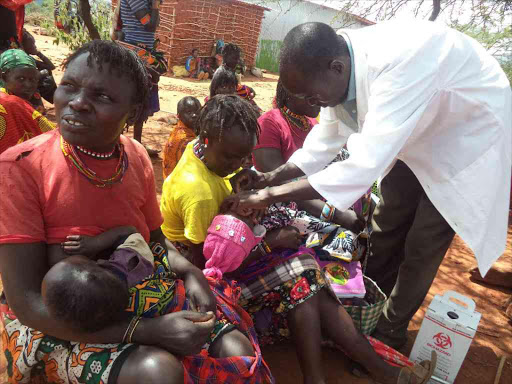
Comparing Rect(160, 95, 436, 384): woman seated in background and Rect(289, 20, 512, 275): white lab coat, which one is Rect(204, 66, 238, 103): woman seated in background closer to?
Rect(160, 95, 436, 384): woman seated in background

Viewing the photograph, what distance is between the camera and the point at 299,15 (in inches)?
862

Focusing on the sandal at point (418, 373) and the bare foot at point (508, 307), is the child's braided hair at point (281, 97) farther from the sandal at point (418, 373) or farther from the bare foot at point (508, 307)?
the bare foot at point (508, 307)

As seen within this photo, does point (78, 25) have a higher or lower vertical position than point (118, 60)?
lower

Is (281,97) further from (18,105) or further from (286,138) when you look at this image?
(18,105)

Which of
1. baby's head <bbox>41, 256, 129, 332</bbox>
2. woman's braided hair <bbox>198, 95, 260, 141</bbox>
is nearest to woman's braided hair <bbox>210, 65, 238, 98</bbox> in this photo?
woman's braided hair <bbox>198, 95, 260, 141</bbox>

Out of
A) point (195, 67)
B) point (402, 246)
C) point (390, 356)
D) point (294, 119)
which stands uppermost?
point (294, 119)

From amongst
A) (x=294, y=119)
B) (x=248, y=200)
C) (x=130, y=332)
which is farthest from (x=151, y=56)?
(x=130, y=332)

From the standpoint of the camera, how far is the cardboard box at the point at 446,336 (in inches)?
88.1

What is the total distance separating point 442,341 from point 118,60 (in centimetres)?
223

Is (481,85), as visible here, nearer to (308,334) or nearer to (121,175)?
(308,334)

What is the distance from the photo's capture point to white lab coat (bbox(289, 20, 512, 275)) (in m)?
1.80

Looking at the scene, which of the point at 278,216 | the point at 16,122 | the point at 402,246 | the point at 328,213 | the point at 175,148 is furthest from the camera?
the point at 175,148

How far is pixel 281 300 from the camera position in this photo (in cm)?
211

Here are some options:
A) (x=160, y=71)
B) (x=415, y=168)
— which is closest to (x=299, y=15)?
(x=160, y=71)
